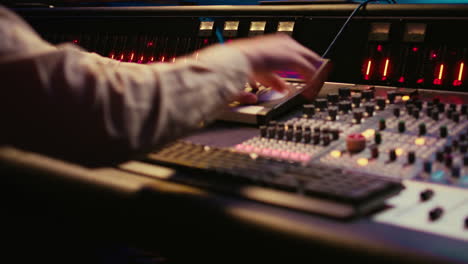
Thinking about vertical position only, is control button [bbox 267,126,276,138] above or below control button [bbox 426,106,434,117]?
below

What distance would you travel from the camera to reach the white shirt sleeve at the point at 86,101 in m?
0.78

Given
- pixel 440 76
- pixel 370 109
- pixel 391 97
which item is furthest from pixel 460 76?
pixel 370 109

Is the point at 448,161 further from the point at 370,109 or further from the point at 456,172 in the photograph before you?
the point at 370,109

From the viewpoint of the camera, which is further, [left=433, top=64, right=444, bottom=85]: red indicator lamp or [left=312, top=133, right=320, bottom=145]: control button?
[left=433, top=64, right=444, bottom=85]: red indicator lamp

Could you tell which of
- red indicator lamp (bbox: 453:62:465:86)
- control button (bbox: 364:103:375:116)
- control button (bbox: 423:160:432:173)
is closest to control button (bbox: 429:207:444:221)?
control button (bbox: 423:160:432:173)

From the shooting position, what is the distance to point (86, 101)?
2.57 ft

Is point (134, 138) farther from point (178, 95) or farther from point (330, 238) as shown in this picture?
point (330, 238)

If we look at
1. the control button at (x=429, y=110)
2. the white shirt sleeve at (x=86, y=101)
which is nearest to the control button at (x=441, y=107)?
the control button at (x=429, y=110)

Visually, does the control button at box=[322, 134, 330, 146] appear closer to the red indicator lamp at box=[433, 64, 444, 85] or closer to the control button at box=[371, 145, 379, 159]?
the control button at box=[371, 145, 379, 159]

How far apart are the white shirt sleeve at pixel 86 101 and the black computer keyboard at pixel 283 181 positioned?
0.27 feet

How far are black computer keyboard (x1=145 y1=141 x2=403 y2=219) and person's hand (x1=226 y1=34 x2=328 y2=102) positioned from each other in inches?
6.9

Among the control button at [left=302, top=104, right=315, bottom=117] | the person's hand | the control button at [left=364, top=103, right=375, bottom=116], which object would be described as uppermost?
the person's hand

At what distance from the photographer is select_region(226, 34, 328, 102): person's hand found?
96cm

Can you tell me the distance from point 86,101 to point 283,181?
0.31m
